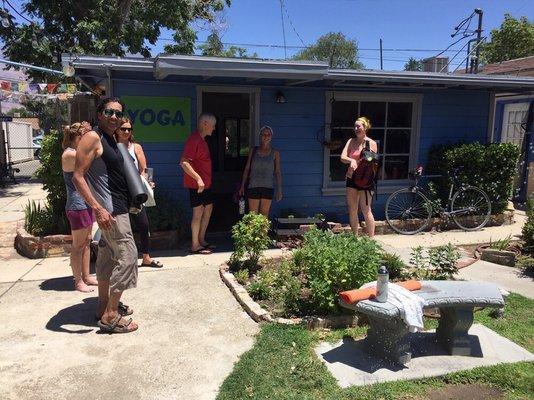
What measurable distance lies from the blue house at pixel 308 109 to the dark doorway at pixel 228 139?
4.30ft

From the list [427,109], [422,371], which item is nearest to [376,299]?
[422,371]

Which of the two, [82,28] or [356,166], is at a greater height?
[82,28]

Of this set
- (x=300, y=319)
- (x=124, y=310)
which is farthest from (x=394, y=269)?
(x=124, y=310)

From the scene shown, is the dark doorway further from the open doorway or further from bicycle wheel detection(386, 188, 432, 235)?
bicycle wheel detection(386, 188, 432, 235)

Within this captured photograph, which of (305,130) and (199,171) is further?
(305,130)

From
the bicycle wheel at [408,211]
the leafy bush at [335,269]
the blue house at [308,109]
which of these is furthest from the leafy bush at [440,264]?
the blue house at [308,109]

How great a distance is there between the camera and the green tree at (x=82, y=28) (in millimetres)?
14828

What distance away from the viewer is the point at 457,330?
3.78m

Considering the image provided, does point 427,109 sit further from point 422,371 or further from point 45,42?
point 45,42

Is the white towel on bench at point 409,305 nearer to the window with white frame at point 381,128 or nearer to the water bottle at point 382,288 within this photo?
the water bottle at point 382,288

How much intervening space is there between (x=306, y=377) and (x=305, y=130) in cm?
514

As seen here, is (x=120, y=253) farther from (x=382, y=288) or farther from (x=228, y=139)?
(x=228, y=139)

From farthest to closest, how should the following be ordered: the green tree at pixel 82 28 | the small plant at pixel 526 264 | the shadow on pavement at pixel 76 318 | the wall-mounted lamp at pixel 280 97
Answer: the green tree at pixel 82 28 → the wall-mounted lamp at pixel 280 97 → the small plant at pixel 526 264 → the shadow on pavement at pixel 76 318

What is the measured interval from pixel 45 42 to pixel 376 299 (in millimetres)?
15041
